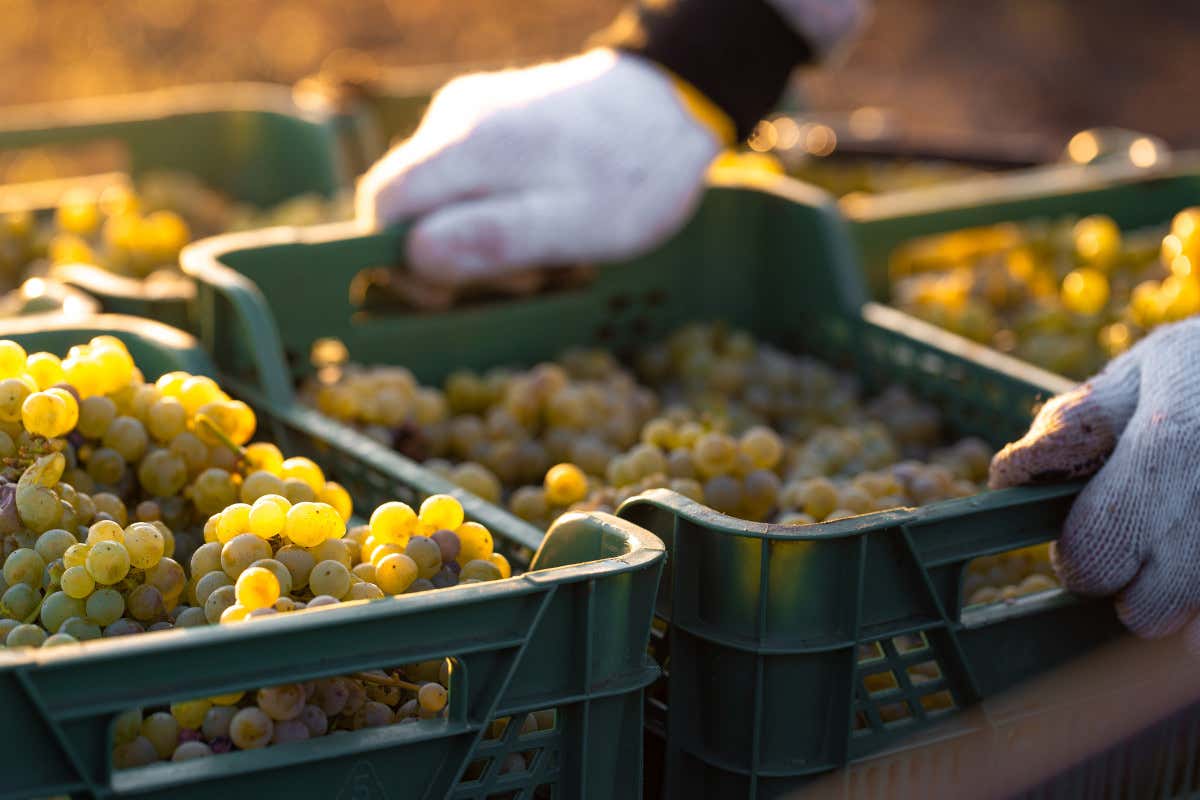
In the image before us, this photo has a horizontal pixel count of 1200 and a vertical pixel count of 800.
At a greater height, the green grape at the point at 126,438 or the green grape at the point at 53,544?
the green grape at the point at 126,438

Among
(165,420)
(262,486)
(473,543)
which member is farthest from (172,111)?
(473,543)

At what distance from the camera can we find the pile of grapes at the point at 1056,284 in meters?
1.72

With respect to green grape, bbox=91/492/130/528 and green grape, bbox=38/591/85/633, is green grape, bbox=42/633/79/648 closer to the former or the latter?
green grape, bbox=38/591/85/633

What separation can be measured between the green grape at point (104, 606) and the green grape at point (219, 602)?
6cm

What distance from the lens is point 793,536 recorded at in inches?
37.8

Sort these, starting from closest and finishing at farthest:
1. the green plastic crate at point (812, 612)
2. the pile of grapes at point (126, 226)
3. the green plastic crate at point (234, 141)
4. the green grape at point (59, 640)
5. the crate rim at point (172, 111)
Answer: the green grape at point (59, 640), the green plastic crate at point (812, 612), the pile of grapes at point (126, 226), the crate rim at point (172, 111), the green plastic crate at point (234, 141)

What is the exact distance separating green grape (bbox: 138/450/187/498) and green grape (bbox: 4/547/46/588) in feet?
0.57

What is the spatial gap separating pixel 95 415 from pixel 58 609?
0.80 feet

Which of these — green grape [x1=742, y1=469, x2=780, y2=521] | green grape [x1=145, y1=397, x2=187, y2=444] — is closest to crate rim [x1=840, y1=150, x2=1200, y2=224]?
green grape [x1=742, y1=469, x2=780, y2=521]

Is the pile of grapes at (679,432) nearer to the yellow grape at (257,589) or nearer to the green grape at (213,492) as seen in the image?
the green grape at (213,492)

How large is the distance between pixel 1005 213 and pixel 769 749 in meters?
1.30

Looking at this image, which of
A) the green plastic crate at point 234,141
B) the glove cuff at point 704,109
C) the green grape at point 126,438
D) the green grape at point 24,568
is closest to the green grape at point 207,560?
the green grape at point 24,568

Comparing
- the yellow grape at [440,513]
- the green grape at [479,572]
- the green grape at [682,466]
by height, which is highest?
the yellow grape at [440,513]

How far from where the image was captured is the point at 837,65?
5098mm
